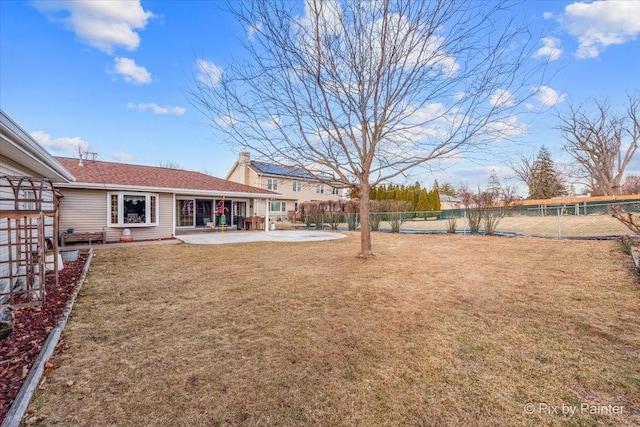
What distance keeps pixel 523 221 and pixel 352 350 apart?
51.2 ft

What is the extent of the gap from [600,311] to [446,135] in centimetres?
452

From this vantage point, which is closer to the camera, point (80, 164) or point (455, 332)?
point (455, 332)

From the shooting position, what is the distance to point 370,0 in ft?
21.1

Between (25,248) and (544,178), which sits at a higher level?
(544,178)

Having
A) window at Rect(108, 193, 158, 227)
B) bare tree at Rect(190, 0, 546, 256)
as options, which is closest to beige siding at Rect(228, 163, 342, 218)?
window at Rect(108, 193, 158, 227)

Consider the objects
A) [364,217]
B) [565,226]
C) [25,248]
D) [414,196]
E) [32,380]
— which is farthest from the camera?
[414,196]

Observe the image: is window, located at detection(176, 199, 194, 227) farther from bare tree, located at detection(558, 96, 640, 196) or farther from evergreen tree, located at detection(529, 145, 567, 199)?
evergreen tree, located at detection(529, 145, 567, 199)

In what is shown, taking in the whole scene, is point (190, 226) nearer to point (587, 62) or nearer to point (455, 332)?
point (455, 332)

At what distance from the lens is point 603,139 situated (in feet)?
78.2

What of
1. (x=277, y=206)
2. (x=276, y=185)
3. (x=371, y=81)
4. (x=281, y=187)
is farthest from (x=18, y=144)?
(x=281, y=187)

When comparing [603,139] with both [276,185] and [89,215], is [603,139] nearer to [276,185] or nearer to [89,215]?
[276,185]

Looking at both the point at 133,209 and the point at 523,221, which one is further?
the point at 523,221

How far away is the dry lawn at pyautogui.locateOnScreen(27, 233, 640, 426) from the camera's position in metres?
2.15

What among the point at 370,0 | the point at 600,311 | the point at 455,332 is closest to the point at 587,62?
the point at 370,0
